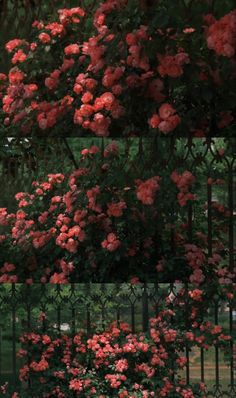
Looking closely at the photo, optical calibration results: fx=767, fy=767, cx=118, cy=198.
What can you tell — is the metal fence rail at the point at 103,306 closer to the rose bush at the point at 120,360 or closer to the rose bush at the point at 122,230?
the rose bush at the point at 120,360

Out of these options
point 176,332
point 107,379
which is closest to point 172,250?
point 176,332

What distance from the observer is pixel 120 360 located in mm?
5297

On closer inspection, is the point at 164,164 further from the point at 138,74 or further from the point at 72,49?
the point at 72,49

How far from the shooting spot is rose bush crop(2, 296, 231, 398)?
531 centimetres

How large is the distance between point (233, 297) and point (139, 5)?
218cm

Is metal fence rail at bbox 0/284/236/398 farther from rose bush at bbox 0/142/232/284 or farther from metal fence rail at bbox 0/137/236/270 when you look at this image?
metal fence rail at bbox 0/137/236/270

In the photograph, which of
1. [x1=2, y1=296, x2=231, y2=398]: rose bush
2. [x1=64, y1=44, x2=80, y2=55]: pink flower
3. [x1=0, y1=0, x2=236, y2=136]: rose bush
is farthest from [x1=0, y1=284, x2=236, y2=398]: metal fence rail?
[x1=64, y1=44, x2=80, y2=55]: pink flower

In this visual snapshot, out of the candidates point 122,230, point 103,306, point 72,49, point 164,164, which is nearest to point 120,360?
point 103,306

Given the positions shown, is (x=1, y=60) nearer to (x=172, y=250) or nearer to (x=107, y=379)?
A: (x=172, y=250)

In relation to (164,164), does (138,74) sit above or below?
above

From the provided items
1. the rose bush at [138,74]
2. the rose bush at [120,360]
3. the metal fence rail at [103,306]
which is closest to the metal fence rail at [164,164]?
the rose bush at [138,74]

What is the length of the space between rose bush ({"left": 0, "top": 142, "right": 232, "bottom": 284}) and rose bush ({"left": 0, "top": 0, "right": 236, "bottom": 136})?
1.16ft

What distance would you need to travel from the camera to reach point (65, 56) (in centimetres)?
611

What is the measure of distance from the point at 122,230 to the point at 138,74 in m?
1.19
